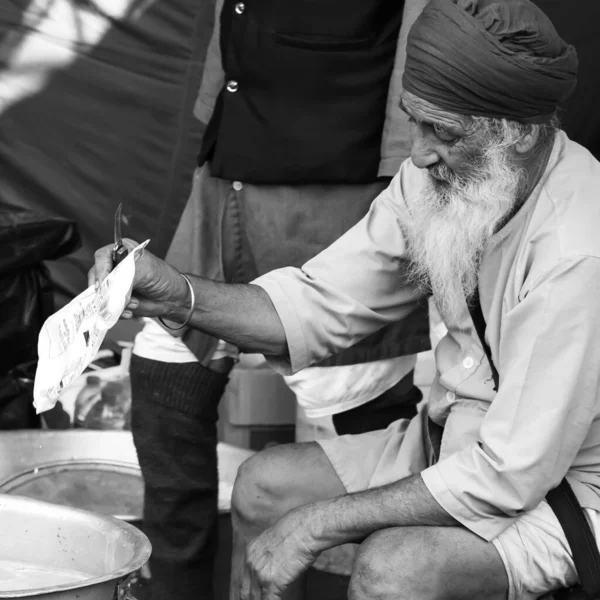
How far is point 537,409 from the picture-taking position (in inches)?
80.0

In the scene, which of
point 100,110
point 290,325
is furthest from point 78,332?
point 100,110

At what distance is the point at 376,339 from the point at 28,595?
1.44 meters

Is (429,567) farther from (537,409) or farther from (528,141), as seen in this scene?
(528,141)

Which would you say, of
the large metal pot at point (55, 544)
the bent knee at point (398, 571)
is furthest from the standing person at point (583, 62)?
the large metal pot at point (55, 544)

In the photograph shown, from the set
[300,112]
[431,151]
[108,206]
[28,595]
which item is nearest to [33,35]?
[108,206]

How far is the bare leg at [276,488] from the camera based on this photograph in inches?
95.3

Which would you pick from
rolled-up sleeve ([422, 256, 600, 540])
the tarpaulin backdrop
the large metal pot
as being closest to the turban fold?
rolled-up sleeve ([422, 256, 600, 540])

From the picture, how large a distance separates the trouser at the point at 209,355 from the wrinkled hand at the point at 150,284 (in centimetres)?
58

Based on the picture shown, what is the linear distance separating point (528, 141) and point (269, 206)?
920 millimetres

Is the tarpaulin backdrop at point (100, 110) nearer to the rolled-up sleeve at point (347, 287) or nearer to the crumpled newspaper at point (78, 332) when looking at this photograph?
the rolled-up sleeve at point (347, 287)

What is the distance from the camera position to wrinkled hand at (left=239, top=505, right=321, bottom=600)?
2143 millimetres

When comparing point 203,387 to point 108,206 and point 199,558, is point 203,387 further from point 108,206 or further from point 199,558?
point 108,206

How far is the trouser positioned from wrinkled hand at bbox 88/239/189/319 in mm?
583

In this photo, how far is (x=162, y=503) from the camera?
3.14 m
